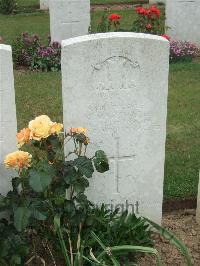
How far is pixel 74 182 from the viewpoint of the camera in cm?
322

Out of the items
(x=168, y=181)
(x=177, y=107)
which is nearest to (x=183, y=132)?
(x=177, y=107)

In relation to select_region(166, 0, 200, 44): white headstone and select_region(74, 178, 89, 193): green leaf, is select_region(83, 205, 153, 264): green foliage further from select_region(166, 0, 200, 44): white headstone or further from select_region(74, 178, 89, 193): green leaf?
select_region(166, 0, 200, 44): white headstone

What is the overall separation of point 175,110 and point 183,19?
136 inches

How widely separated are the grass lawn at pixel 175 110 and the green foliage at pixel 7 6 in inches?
264

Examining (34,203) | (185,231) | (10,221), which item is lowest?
(185,231)

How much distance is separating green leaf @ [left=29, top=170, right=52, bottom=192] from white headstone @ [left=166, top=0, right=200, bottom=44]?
23.1 feet

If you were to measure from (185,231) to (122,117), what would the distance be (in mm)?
1116

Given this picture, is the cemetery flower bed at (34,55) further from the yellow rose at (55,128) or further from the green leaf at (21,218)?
the green leaf at (21,218)

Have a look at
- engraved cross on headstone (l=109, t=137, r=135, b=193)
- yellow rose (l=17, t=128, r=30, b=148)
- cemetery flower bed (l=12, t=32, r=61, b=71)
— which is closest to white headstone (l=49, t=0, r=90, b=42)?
cemetery flower bed (l=12, t=32, r=61, b=71)

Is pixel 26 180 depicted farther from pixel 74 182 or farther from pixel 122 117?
pixel 122 117

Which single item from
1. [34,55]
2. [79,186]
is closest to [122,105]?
[79,186]

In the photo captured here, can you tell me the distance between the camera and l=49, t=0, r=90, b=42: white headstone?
364 inches

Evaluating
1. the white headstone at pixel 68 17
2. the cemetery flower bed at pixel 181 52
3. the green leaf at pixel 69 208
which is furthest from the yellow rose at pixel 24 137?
the white headstone at pixel 68 17

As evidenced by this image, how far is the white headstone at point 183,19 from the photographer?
942cm
